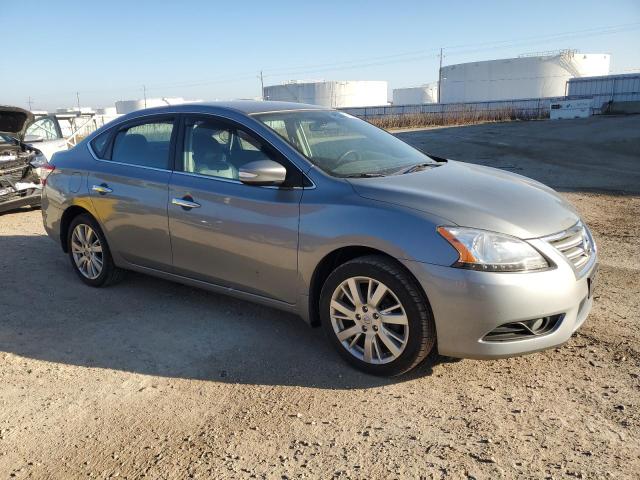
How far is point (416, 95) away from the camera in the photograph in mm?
101438

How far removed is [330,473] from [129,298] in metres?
3.04

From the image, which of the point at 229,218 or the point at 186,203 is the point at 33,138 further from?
the point at 229,218

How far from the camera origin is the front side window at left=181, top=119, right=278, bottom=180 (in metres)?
3.99

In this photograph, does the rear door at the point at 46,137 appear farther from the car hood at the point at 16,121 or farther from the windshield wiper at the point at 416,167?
the windshield wiper at the point at 416,167

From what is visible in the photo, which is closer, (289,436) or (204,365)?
(289,436)

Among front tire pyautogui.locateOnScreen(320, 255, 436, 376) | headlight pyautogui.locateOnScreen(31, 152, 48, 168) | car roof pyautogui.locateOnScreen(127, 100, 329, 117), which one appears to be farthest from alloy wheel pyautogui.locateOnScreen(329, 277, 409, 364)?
headlight pyautogui.locateOnScreen(31, 152, 48, 168)

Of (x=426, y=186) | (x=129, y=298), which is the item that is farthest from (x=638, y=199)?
(x=129, y=298)

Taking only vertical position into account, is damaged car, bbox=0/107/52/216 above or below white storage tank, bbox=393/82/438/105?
below


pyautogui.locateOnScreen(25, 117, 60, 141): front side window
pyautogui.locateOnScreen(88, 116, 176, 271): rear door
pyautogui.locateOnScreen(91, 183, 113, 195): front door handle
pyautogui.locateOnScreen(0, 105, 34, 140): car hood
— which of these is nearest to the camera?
pyautogui.locateOnScreen(88, 116, 176, 271): rear door

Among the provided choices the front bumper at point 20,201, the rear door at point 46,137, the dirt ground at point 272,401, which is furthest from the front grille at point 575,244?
the rear door at point 46,137

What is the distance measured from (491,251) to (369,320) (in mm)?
844

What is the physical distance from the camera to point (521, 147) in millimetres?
18812

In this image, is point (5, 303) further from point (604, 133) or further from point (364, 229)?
point (604, 133)

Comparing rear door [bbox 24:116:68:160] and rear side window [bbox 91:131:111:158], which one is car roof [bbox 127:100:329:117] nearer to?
rear side window [bbox 91:131:111:158]
